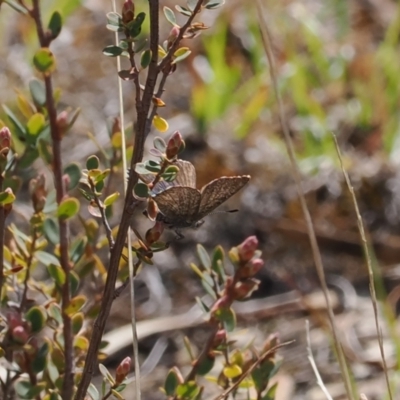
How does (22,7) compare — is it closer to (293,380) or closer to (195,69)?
(293,380)

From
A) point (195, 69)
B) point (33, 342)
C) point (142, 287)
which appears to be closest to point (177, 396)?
point (33, 342)

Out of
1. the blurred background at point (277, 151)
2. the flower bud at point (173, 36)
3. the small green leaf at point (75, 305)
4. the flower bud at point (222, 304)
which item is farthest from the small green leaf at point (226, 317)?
the blurred background at point (277, 151)

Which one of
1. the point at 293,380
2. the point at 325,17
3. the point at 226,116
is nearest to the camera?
the point at 293,380

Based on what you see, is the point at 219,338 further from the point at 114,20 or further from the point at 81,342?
the point at 114,20

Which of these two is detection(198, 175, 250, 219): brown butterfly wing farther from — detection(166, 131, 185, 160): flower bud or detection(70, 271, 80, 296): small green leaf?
detection(70, 271, 80, 296): small green leaf

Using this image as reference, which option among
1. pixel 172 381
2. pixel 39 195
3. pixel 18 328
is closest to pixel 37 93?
pixel 39 195

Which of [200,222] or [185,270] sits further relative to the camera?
[185,270]

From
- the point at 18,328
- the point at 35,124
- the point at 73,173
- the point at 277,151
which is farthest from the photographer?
the point at 277,151
